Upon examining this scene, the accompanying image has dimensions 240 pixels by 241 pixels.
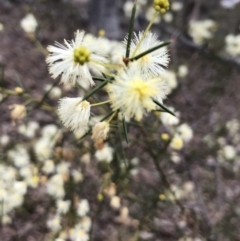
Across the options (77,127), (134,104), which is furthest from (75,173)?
(134,104)

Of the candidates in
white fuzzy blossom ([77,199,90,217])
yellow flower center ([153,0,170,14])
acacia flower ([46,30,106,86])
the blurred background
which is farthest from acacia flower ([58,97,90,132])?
white fuzzy blossom ([77,199,90,217])

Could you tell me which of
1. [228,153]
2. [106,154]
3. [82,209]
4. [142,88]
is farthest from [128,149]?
[228,153]

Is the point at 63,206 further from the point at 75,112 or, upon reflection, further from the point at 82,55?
the point at 82,55

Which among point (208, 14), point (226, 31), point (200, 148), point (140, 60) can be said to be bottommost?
point (140, 60)

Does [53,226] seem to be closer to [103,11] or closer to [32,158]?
[32,158]

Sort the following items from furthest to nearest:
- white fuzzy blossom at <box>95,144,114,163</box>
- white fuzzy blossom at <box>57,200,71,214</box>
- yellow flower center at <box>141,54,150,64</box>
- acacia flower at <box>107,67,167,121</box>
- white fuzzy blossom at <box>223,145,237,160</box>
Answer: white fuzzy blossom at <box>223,145,237,160</box>, white fuzzy blossom at <box>57,200,71,214</box>, white fuzzy blossom at <box>95,144,114,163</box>, yellow flower center at <box>141,54,150,64</box>, acacia flower at <box>107,67,167,121</box>

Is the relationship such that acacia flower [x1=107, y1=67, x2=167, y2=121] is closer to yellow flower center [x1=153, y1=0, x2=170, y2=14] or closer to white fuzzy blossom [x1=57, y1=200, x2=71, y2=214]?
yellow flower center [x1=153, y1=0, x2=170, y2=14]
